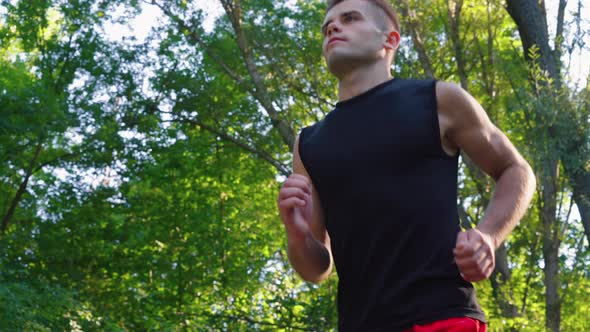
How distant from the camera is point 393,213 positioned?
1.97m

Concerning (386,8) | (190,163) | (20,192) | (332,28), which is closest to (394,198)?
(332,28)

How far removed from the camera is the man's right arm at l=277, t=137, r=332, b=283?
2062mm

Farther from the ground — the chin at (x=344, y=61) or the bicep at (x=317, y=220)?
the chin at (x=344, y=61)

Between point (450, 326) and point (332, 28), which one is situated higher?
point (332, 28)

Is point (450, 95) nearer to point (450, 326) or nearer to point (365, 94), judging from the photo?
point (365, 94)

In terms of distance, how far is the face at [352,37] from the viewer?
228cm

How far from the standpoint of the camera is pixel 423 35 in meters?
11.6

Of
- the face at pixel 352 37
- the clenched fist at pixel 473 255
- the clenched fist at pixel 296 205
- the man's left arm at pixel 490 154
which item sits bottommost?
the clenched fist at pixel 473 255

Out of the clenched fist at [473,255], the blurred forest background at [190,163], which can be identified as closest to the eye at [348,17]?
the clenched fist at [473,255]

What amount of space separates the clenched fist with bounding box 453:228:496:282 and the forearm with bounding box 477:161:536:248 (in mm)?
124

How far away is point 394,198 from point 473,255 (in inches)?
11.2

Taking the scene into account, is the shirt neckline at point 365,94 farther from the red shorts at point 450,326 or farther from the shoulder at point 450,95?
the red shorts at point 450,326

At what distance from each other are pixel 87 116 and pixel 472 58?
20.4ft

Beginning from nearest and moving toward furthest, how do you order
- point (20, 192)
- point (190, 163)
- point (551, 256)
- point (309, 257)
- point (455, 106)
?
point (455, 106)
point (309, 257)
point (551, 256)
point (20, 192)
point (190, 163)
